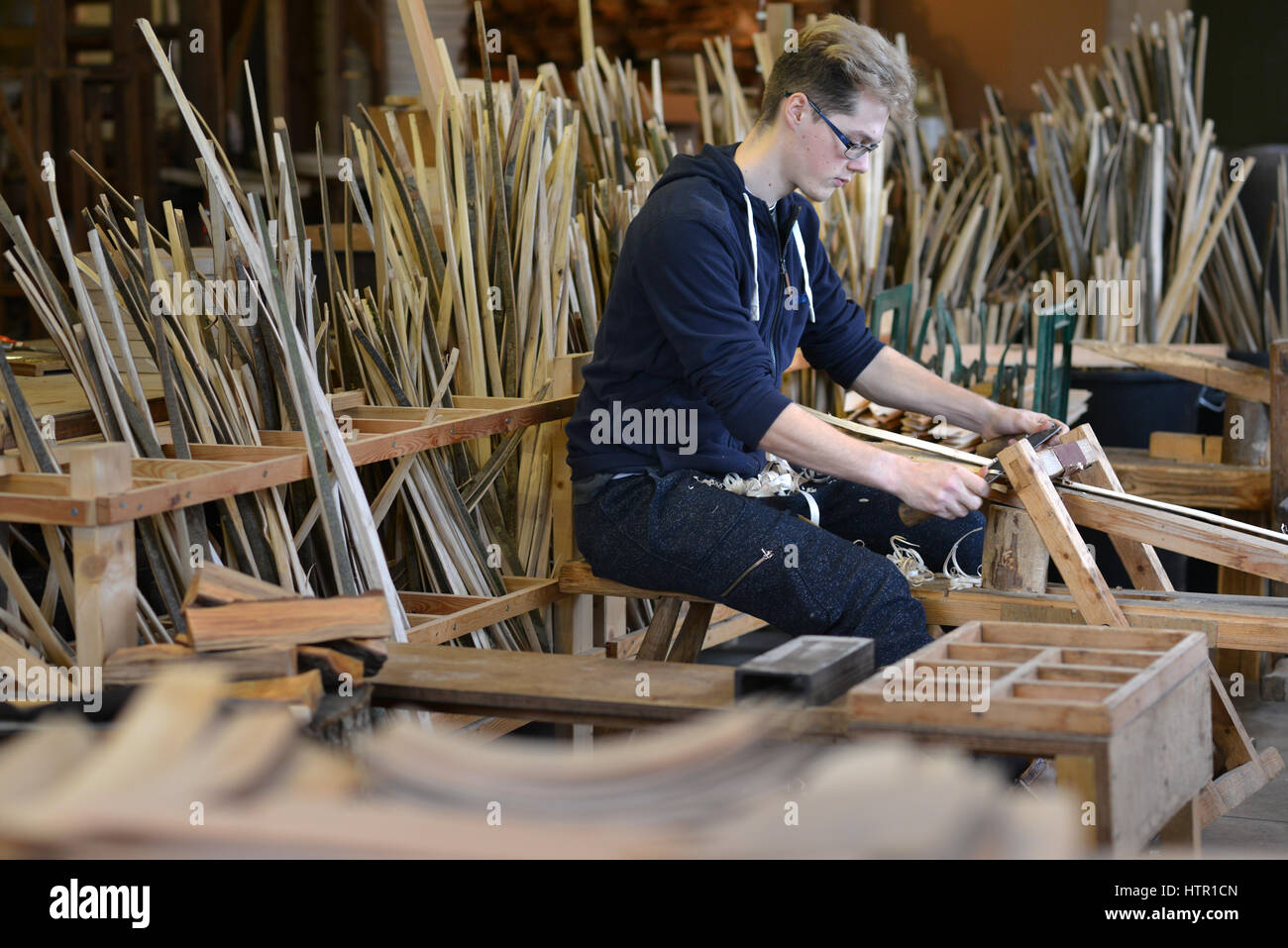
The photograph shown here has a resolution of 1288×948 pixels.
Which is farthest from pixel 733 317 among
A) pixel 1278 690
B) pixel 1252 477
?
pixel 1278 690

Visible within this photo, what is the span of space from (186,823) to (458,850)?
27 cm

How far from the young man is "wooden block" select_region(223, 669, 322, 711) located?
39.9 inches

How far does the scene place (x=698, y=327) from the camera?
2.76 meters

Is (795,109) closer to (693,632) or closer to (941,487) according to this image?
(941,487)

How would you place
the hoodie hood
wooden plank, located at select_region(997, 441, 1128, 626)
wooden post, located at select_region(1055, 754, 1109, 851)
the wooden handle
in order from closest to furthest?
wooden post, located at select_region(1055, 754, 1109, 851) → wooden plank, located at select_region(997, 441, 1128, 626) → the wooden handle → the hoodie hood

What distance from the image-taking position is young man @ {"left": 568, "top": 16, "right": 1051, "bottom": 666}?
2.75 m

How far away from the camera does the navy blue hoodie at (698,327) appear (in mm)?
2756

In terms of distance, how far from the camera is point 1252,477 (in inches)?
153

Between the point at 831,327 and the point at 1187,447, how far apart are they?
1.43m

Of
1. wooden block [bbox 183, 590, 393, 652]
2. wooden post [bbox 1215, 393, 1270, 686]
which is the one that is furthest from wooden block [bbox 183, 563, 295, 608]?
wooden post [bbox 1215, 393, 1270, 686]

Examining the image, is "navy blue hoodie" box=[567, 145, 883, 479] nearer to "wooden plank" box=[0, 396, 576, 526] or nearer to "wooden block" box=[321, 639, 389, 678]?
"wooden plank" box=[0, 396, 576, 526]

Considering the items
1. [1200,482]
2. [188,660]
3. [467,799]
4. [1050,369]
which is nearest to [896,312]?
[1050,369]
